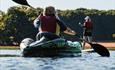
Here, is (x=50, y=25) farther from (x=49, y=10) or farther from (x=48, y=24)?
Result: (x=49, y=10)

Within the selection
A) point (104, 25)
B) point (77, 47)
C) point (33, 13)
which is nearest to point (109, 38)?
point (104, 25)

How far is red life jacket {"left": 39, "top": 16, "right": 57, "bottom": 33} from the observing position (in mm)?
20141

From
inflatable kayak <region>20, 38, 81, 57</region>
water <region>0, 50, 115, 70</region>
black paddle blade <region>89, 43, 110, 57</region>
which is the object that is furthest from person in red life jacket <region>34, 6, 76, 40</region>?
water <region>0, 50, 115, 70</region>

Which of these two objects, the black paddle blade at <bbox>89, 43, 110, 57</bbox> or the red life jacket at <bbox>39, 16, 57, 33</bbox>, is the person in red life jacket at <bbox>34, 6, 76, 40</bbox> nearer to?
the red life jacket at <bbox>39, 16, 57, 33</bbox>

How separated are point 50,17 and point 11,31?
27943mm

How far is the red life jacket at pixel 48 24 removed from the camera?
2014 cm

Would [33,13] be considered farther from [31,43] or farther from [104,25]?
[31,43]

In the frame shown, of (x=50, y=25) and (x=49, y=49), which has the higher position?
(x=50, y=25)

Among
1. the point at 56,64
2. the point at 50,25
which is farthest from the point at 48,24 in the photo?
the point at 56,64

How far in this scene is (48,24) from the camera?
66.6ft

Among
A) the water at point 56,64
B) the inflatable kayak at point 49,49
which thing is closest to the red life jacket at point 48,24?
the inflatable kayak at point 49,49

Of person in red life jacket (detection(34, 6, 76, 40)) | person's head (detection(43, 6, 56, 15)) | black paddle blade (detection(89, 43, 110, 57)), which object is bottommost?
black paddle blade (detection(89, 43, 110, 57))


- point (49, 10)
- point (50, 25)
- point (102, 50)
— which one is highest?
point (49, 10)

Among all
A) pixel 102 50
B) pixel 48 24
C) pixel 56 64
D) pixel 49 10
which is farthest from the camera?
pixel 48 24
